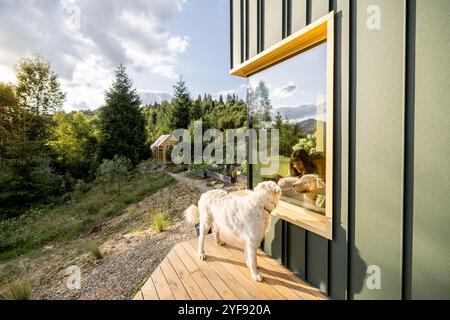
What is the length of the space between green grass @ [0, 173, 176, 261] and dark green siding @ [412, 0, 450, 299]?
249 inches

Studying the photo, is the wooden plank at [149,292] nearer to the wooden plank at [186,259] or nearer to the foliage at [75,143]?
the wooden plank at [186,259]

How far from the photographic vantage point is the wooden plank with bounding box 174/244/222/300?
162 cm

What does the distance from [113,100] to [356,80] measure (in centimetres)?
1134

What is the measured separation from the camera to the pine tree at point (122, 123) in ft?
32.7

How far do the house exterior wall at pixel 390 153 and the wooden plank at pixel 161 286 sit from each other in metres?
1.24

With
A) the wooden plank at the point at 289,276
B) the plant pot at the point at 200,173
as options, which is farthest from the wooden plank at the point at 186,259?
the plant pot at the point at 200,173

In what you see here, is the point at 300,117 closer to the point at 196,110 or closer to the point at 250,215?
the point at 250,215

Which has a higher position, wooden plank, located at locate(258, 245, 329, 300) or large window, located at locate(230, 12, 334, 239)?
large window, located at locate(230, 12, 334, 239)

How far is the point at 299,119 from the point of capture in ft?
6.78

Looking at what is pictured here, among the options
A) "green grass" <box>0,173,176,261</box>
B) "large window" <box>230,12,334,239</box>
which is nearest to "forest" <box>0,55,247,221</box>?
"green grass" <box>0,173,176,261</box>

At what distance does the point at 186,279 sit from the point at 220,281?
312 mm

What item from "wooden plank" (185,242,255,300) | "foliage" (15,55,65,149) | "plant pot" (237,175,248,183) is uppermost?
"foliage" (15,55,65,149)

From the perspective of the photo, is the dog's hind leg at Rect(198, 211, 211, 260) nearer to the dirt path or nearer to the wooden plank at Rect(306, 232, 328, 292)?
the wooden plank at Rect(306, 232, 328, 292)

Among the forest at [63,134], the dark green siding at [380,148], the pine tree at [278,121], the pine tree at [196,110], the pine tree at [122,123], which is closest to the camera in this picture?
the dark green siding at [380,148]
